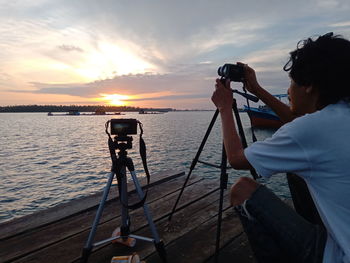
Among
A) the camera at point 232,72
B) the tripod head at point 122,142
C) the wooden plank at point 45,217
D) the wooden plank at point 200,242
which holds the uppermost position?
the camera at point 232,72

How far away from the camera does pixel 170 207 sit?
4352mm

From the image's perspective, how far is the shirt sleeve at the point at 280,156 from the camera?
1.33 metres

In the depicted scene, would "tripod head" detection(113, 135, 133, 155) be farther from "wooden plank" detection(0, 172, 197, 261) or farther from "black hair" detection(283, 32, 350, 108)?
"black hair" detection(283, 32, 350, 108)

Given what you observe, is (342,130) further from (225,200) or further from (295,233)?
(225,200)

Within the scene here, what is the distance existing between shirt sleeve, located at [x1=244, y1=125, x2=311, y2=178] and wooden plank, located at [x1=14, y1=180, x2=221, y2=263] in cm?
265

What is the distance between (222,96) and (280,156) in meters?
0.93

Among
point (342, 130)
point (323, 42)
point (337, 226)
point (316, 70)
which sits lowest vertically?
point (337, 226)

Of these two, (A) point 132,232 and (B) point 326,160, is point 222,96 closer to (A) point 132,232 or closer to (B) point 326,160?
(B) point 326,160

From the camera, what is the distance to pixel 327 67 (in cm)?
145

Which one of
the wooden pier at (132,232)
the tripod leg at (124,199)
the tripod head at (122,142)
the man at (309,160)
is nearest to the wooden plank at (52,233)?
the wooden pier at (132,232)

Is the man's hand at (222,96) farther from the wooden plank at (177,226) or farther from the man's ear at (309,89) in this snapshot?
the wooden plank at (177,226)

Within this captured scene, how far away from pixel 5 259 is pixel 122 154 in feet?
6.36

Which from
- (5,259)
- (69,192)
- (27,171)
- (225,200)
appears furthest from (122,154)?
(27,171)

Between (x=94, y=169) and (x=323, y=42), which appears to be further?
(x=94, y=169)
